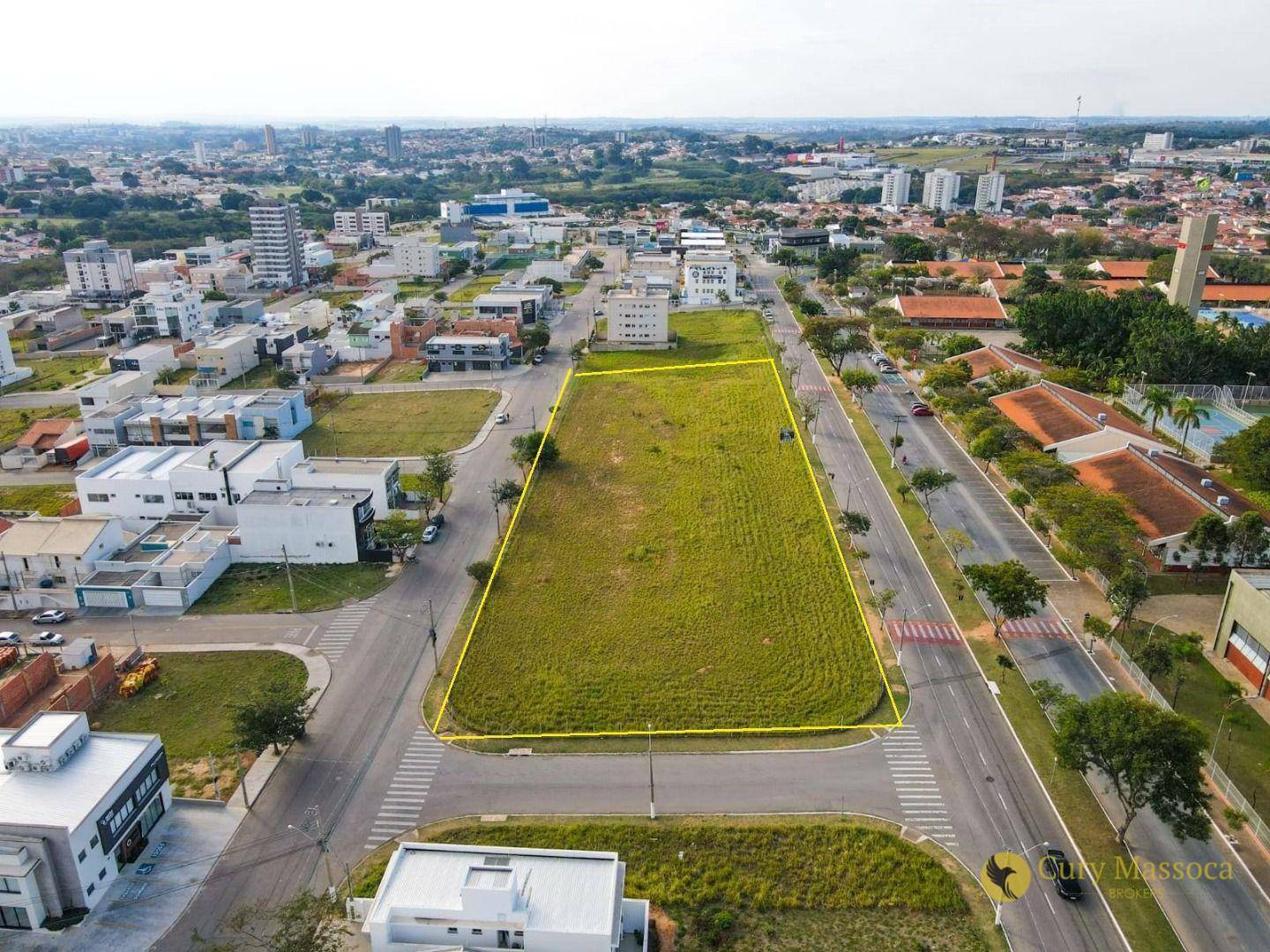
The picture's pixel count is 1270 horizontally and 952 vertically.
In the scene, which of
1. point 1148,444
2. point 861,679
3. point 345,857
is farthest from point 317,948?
point 1148,444

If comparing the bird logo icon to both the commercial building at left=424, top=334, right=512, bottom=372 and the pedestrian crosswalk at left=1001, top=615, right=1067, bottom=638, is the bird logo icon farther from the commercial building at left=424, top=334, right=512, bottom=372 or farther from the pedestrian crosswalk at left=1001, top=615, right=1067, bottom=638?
Answer: the commercial building at left=424, top=334, right=512, bottom=372

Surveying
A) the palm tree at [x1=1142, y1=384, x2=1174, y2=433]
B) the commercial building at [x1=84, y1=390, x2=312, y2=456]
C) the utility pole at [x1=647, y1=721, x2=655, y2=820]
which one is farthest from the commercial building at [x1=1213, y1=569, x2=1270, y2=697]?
the commercial building at [x1=84, y1=390, x2=312, y2=456]

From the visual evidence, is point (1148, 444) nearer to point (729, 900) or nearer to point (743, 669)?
point (743, 669)

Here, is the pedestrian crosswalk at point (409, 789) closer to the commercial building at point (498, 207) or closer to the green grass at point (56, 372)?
the green grass at point (56, 372)

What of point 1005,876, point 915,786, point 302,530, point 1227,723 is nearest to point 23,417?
point 302,530

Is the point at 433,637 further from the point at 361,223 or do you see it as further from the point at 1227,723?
the point at 361,223

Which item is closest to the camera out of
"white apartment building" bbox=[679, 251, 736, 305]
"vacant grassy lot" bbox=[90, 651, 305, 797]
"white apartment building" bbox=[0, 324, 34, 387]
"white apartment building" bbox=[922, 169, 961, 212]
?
"vacant grassy lot" bbox=[90, 651, 305, 797]
